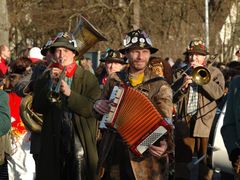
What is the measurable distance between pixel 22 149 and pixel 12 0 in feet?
71.6

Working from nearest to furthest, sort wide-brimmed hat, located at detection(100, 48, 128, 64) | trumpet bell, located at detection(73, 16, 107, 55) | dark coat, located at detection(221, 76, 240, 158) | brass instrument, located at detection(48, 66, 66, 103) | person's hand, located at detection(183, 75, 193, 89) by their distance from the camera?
dark coat, located at detection(221, 76, 240, 158), brass instrument, located at detection(48, 66, 66, 103), trumpet bell, located at detection(73, 16, 107, 55), person's hand, located at detection(183, 75, 193, 89), wide-brimmed hat, located at detection(100, 48, 128, 64)

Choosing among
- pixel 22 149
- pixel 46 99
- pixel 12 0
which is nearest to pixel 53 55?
pixel 46 99

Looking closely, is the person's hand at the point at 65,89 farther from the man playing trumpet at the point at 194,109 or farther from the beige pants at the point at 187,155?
the beige pants at the point at 187,155

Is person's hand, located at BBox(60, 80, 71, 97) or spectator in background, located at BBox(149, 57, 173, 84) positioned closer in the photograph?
person's hand, located at BBox(60, 80, 71, 97)

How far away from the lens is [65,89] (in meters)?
7.03

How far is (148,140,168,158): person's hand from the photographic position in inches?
237

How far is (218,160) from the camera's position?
24.2 ft

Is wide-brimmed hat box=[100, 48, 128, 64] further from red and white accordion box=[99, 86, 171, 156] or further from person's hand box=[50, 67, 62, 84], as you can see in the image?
red and white accordion box=[99, 86, 171, 156]

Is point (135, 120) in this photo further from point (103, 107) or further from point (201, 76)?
point (201, 76)

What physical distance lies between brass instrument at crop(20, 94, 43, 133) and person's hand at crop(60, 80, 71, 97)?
144cm

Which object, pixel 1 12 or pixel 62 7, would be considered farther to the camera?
pixel 62 7

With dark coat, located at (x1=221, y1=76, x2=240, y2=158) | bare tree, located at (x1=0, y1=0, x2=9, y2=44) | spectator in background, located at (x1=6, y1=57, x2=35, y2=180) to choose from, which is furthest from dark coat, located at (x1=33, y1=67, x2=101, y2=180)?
bare tree, located at (x1=0, y1=0, x2=9, y2=44)

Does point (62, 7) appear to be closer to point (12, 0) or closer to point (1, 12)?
point (12, 0)

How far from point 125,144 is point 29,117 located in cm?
251
